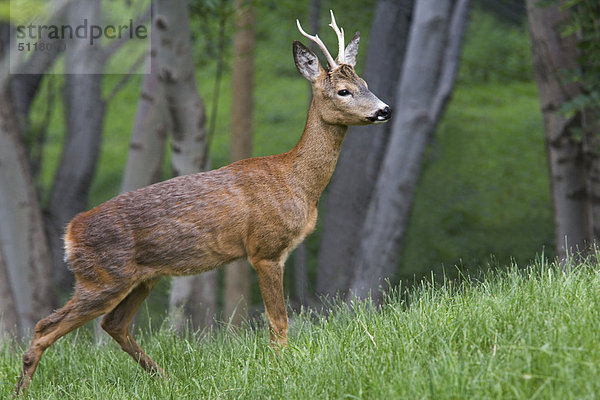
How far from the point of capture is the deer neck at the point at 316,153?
5559 millimetres

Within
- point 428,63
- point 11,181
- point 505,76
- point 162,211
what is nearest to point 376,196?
point 428,63

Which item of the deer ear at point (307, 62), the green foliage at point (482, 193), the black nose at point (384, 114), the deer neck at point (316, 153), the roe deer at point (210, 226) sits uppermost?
the deer ear at point (307, 62)

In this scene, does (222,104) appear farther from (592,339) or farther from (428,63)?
(592,339)

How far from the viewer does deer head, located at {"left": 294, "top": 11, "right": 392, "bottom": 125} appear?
5.36 meters

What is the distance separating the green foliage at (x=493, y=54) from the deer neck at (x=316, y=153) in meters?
14.3

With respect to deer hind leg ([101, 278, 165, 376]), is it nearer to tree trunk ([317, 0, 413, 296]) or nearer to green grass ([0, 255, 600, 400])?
green grass ([0, 255, 600, 400])

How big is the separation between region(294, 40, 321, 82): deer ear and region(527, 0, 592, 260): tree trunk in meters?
4.03

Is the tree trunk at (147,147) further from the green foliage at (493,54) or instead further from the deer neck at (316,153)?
the green foliage at (493,54)

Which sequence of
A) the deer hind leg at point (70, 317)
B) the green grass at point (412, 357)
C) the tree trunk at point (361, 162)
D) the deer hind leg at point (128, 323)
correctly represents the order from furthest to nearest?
the tree trunk at point (361, 162)
the deer hind leg at point (128, 323)
the deer hind leg at point (70, 317)
the green grass at point (412, 357)

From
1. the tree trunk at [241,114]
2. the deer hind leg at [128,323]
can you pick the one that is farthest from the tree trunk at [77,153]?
the deer hind leg at [128,323]

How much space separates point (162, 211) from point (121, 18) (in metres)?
8.72

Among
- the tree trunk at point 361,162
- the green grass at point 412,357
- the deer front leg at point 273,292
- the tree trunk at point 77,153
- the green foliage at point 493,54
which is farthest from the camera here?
the green foliage at point 493,54

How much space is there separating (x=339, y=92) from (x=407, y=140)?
4323 mm

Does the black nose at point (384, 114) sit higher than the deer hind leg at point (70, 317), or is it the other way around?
the black nose at point (384, 114)
